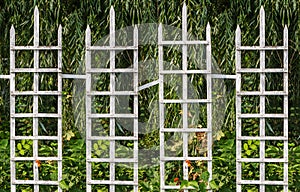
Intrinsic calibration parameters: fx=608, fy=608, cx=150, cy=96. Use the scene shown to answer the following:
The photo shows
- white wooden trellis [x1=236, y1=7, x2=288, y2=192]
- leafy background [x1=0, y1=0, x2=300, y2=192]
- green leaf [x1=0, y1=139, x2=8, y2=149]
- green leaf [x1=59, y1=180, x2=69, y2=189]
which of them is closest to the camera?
white wooden trellis [x1=236, y1=7, x2=288, y2=192]

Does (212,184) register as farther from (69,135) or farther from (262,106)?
(69,135)

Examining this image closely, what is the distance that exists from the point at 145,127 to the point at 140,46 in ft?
2.31

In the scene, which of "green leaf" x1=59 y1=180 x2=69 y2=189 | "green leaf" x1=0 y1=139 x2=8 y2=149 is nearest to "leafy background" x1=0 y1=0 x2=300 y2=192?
"green leaf" x1=0 y1=139 x2=8 y2=149

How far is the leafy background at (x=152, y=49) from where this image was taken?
16.3 ft

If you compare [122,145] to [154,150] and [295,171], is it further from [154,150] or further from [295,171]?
[295,171]

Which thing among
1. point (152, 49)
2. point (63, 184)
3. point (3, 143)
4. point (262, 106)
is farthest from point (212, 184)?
point (3, 143)

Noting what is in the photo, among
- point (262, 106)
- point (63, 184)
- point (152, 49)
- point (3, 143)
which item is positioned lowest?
point (63, 184)

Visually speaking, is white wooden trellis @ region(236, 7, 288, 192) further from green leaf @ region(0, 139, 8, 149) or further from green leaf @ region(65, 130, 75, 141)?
green leaf @ region(0, 139, 8, 149)

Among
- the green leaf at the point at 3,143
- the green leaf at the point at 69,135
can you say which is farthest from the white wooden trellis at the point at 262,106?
the green leaf at the point at 3,143

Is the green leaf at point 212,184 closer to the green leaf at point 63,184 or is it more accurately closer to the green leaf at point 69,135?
the green leaf at point 63,184

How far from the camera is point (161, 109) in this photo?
4.04 m

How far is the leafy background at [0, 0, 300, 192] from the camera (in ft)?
16.3

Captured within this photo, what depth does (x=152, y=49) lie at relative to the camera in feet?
16.2

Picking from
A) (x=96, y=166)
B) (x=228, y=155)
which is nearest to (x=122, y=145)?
(x=96, y=166)
